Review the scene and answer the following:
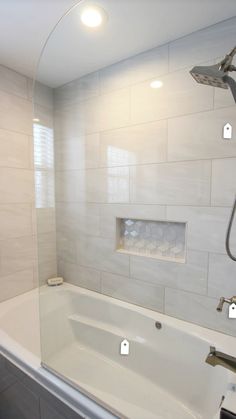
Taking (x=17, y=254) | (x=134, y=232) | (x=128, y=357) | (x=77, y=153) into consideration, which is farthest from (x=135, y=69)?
(x=128, y=357)

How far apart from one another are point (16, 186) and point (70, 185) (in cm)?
44

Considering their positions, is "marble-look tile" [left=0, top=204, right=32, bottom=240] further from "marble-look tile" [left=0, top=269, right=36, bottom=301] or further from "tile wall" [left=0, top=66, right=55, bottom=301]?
"marble-look tile" [left=0, top=269, right=36, bottom=301]

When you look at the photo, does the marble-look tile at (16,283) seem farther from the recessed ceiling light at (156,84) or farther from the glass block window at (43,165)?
the recessed ceiling light at (156,84)

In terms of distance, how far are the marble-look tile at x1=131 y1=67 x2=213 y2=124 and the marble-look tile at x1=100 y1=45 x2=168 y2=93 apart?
58mm

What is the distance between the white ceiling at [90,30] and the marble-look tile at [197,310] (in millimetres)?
1630

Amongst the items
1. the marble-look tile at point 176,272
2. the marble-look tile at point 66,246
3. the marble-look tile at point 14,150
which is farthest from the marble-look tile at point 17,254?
the marble-look tile at point 176,272

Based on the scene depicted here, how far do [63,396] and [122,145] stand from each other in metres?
1.51

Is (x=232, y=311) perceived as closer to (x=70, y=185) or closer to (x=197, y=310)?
(x=197, y=310)

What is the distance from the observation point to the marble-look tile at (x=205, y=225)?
133cm

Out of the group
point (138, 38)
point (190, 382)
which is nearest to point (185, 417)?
point (190, 382)

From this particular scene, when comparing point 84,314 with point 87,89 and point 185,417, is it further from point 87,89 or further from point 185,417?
point 87,89

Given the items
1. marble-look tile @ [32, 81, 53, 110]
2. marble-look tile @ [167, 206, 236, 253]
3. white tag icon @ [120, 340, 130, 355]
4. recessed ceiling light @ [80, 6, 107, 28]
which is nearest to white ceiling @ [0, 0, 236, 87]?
recessed ceiling light @ [80, 6, 107, 28]

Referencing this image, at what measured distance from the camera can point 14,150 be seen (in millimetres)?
1784

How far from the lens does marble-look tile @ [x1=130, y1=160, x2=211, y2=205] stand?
1.38m
